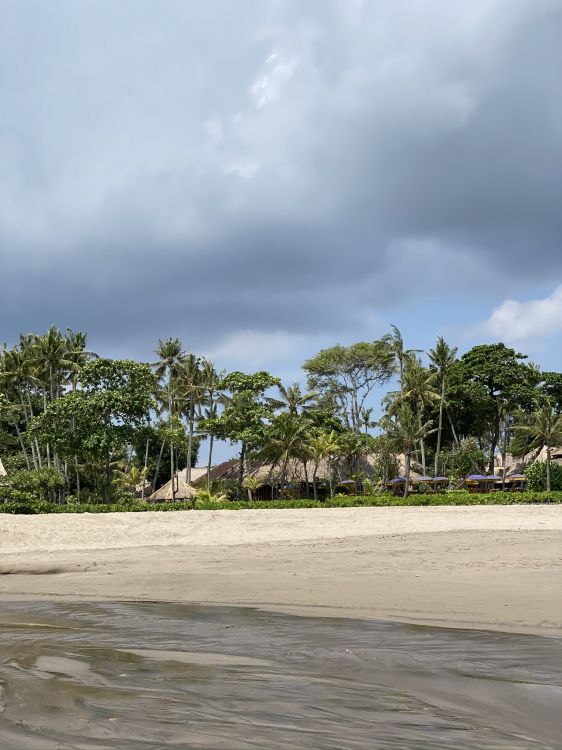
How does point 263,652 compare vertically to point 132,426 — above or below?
below

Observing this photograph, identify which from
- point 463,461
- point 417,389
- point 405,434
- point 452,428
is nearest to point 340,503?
point 405,434

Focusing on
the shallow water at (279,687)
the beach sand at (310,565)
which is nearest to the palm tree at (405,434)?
the beach sand at (310,565)

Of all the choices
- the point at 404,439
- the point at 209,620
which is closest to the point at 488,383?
A: the point at 404,439

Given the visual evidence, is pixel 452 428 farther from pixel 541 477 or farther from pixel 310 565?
pixel 310 565

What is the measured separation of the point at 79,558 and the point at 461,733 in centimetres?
1385

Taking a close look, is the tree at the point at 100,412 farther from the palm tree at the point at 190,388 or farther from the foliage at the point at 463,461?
the foliage at the point at 463,461

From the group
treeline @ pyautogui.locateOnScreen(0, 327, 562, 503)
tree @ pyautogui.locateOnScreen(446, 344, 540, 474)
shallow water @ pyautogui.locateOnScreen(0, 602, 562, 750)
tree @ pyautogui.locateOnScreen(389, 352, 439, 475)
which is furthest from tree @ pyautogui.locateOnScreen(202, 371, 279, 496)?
shallow water @ pyautogui.locateOnScreen(0, 602, 562, 750)

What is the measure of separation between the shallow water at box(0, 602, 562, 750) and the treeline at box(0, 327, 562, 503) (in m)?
28.6

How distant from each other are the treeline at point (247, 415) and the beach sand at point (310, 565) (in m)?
14.2

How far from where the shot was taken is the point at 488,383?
200 feet

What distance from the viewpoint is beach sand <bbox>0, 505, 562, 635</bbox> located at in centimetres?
888

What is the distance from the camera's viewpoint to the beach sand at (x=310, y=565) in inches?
350

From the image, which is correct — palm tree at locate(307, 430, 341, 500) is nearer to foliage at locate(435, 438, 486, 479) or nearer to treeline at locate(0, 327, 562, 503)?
treeline at locate(0, 327, 562, 503)

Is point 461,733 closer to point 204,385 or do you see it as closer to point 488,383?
point 204,385
